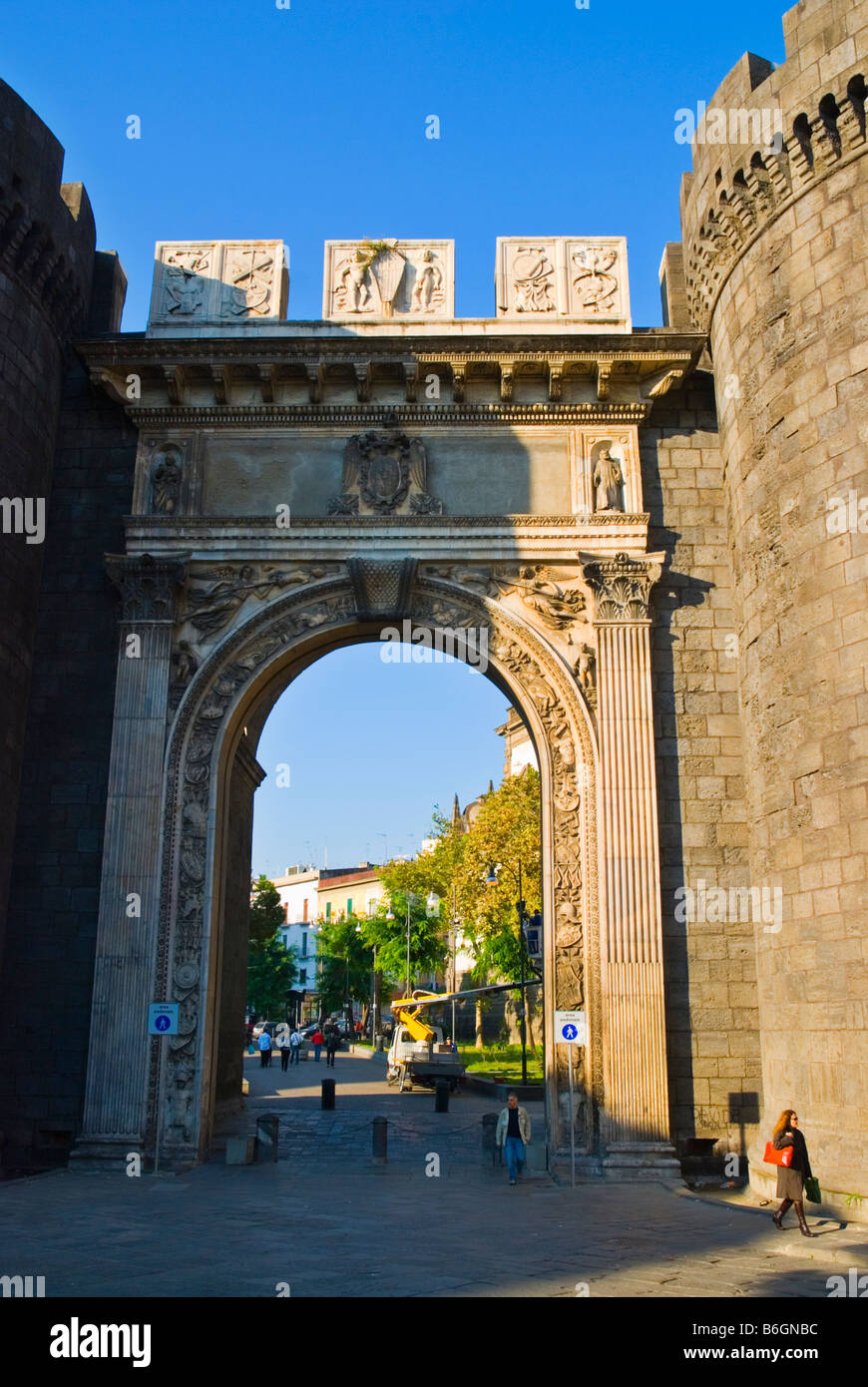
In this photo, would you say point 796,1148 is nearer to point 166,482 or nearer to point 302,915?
point 166,482

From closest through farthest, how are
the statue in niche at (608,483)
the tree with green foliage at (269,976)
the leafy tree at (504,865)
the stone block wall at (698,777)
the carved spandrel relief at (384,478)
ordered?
the stone block wall at (698,777) < the statue in niche at (608,483) < the carved spandrel relief at (384,478) < the leafy tree at (504,865) < the tree with green foliage at (269,976)

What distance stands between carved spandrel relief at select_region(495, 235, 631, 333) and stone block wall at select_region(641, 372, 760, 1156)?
70.9 inches

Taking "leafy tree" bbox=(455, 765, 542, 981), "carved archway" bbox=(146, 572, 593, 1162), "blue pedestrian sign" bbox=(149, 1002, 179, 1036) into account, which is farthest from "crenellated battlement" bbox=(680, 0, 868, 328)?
"leafy tree" bbox=(455, 765, 542, 981)

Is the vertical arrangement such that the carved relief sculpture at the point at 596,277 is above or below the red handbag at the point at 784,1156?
above

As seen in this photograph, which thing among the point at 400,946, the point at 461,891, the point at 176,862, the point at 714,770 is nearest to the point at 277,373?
the point at 176,862

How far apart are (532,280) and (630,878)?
9.93m

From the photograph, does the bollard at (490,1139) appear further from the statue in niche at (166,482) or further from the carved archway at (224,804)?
the statue in niche at (166,482)

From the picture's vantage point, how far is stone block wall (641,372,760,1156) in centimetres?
1678

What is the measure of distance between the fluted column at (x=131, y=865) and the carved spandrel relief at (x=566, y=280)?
706 centimetres

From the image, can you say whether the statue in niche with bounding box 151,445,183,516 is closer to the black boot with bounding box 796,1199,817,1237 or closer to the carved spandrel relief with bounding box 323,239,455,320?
the carved spandrel relief with bounding box 323,239,455,320

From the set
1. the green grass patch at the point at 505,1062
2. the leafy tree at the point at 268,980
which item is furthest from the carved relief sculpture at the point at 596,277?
the leafy tree at the point at 268,980

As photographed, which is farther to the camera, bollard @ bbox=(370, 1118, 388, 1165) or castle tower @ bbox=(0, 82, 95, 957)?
castle tower @ bbox=(0, 82, 95, 957)

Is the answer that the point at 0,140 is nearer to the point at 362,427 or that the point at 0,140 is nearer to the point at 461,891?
the point at 362,427

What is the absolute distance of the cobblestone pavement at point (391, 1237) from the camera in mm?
9438
